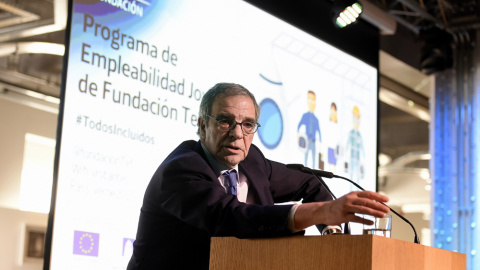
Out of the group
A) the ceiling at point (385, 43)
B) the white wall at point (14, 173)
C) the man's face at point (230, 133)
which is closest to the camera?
the man's face at point (230, 133)

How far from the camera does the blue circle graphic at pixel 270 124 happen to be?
15.5 ft

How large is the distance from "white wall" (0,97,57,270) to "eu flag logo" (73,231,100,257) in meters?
4.90

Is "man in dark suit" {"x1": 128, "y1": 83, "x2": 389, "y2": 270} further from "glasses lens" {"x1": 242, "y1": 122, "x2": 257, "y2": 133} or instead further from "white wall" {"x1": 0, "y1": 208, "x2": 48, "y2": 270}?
"white wall" {"x1": 0, "y1": 208, "x2": 48, "y2": 270}

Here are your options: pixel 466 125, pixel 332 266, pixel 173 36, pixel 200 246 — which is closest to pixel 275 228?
pixel 332 266

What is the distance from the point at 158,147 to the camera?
12.9 ft

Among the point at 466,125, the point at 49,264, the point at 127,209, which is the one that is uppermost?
the point at 466,125

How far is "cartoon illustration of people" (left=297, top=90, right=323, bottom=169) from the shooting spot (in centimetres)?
512

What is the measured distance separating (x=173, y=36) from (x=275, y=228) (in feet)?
7.69

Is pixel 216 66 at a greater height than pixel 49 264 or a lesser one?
greater

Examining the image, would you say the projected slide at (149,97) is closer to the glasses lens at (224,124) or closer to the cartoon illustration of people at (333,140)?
the cartoon illustration of people at (333,140)

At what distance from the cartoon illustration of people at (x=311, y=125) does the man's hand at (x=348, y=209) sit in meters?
3.04

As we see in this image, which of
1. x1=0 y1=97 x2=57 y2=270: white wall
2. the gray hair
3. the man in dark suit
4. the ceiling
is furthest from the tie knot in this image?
x1=0 y1=97 x2=57 y2=270: white wall

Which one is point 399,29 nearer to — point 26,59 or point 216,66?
point 216,66

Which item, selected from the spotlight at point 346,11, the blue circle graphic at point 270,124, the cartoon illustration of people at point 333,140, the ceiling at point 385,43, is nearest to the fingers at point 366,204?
the blue circle graphic at point 270,124
